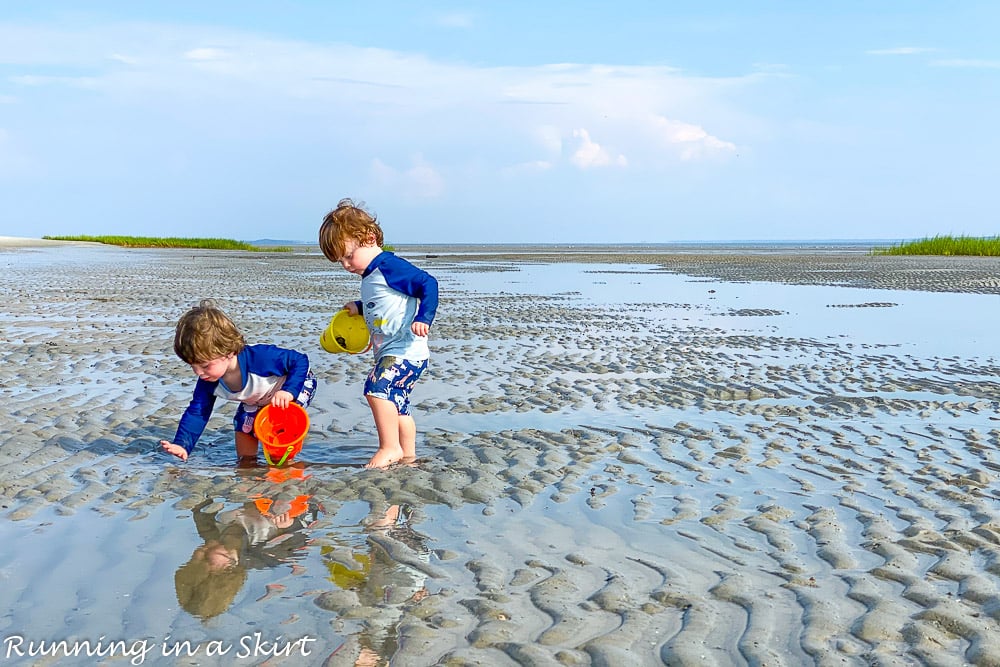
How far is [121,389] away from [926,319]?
1050 cm

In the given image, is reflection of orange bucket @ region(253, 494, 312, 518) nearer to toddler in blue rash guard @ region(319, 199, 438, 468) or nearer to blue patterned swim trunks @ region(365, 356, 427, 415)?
toddler in blue rash guard @ region(319, 199, 438, 468)

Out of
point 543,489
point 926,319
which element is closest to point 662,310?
point 926,319

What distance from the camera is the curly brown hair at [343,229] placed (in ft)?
18.2

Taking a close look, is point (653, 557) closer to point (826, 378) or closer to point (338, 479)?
point (338, 479)

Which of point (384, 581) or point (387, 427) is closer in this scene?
point (384, 581)

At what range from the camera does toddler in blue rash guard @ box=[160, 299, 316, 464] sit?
5406mm

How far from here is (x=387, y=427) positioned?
548 cm

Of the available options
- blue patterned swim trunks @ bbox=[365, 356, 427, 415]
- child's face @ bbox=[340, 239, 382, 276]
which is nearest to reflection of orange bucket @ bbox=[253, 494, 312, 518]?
blue patterned swim trunks @ bbox=[365, 356, 427, 415]

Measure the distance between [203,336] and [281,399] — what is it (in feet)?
1.74

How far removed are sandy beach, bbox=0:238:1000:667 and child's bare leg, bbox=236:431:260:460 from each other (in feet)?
0.74

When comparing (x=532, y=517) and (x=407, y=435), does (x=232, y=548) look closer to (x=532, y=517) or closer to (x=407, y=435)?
(x=532, y=517)

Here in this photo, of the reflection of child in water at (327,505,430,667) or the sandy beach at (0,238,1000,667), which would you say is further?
the sandy beach at (0,238,1000,667)

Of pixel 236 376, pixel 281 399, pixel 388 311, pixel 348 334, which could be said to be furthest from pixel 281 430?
pixel 388 311

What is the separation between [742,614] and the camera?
323 centimetres
